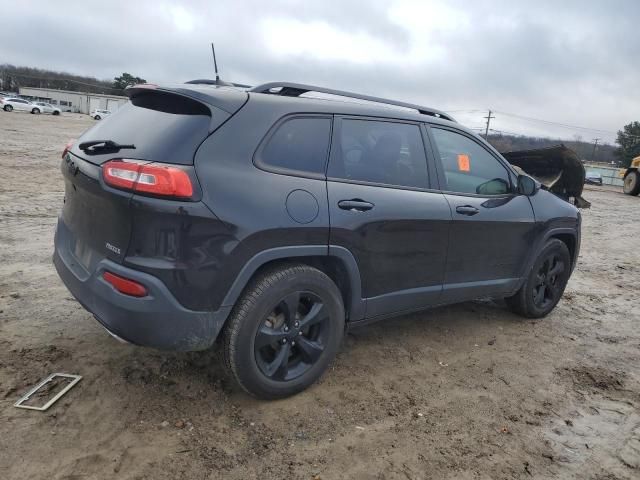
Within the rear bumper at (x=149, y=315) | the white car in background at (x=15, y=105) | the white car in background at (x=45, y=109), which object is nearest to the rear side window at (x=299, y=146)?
the rear bumper at (x=149, y=315)

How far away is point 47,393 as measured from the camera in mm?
2910

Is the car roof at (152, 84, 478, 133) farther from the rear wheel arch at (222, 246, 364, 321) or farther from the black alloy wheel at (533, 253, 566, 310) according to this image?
the black alloy wheel at (533, 253, 566, 310)

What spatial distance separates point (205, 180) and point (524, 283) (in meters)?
3.17

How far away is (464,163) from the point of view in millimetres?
3971

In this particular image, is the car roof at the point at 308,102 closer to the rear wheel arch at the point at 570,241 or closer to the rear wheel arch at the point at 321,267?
the rear wheel arch at the point at 321,267

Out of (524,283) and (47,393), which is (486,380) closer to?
(524,283)

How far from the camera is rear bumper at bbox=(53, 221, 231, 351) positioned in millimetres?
2520

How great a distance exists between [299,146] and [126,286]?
4.03 feet

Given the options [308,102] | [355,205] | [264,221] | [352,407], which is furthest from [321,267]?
[308,102]

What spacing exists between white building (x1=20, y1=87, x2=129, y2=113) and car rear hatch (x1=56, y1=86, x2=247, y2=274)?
82529 mm

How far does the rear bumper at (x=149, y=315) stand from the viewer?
2520 mm

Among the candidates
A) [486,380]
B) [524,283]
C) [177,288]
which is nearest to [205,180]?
[177,288]

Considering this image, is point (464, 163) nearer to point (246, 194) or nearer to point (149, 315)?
point (246, 194)

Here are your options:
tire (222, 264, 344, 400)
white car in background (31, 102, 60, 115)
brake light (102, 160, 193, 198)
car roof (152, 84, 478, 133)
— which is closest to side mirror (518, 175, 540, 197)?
car roof (152, 84, 478, 133)
